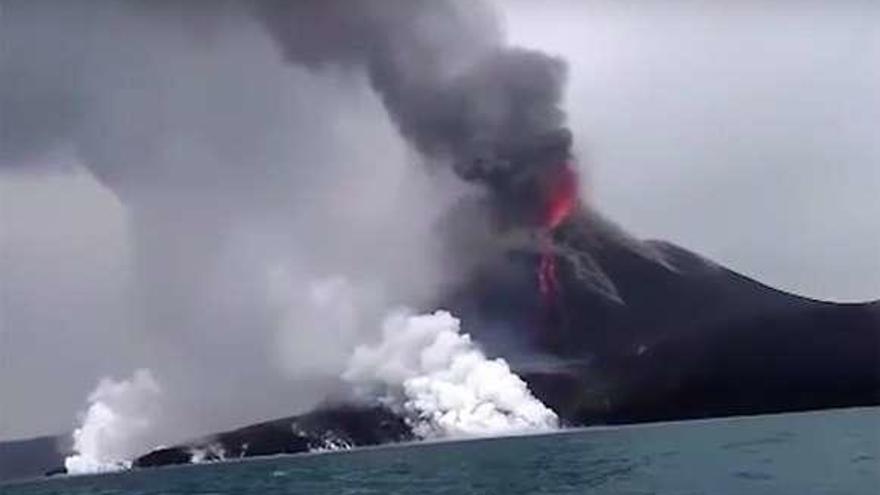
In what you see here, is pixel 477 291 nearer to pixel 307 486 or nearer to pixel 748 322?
pixel 748 322

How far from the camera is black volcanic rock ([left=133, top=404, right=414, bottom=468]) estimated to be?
10742 mm

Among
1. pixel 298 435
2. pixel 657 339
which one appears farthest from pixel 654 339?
pixel 298 435

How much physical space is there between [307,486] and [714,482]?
5.26 metres

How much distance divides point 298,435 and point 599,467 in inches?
260

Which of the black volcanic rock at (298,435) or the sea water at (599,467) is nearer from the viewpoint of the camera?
the sea water at (599,467)

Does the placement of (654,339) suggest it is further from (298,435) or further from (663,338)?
(298,435)

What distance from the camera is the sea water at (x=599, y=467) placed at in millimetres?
9852

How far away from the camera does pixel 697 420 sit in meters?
11.1

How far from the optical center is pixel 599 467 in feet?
43.1

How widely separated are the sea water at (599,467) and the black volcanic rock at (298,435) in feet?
0.85

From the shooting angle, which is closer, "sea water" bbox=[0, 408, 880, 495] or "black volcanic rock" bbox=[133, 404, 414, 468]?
"sea water" bbox=[0, 408, 880, 495]

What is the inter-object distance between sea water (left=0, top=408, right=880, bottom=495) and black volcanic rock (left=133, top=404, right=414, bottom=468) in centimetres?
26

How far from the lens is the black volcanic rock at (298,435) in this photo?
10.7 metres

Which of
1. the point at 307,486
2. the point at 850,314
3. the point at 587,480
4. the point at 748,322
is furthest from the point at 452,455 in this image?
the point at 850,314
